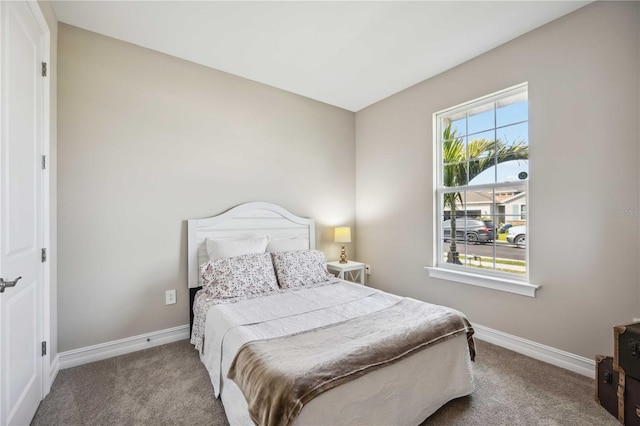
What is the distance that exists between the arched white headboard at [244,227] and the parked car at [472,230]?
1571mm

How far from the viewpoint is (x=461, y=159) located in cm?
304

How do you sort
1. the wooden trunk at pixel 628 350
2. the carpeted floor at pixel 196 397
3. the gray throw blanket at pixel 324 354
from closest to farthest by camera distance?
1. the gray throw blanket at pixel 324 354
2. the wooden trunk at pixel 628 350
3. the carpeted floor at pixel 196 397

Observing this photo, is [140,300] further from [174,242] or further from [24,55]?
[24,55]

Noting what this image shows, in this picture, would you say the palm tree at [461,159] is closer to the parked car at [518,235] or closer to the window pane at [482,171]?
the window pane at [482,171]

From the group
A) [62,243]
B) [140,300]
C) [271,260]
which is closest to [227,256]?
[271,260]

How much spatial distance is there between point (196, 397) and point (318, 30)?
2886 millimetres

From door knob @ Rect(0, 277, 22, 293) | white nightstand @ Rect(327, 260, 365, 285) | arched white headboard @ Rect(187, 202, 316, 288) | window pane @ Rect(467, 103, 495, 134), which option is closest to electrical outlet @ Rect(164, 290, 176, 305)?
arched white headboard @ Rect(187, 202, 316, 288)

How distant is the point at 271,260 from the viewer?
2.74m

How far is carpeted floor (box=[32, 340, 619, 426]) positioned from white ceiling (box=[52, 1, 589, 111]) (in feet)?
8.98

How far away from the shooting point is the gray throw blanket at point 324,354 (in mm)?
1160

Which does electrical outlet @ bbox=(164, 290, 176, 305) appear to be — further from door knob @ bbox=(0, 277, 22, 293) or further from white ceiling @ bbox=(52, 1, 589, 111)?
white ceiling @ bbox=(52, 1, 589, 111)

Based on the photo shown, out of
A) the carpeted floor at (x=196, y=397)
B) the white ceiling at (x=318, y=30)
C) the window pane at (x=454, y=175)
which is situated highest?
the white ceiling at (x=318, y=30)

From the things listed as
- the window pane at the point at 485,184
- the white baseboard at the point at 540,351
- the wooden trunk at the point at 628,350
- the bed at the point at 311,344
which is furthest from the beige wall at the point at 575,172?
the bed at the point at 311,344

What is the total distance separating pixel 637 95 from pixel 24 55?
3814 mm
